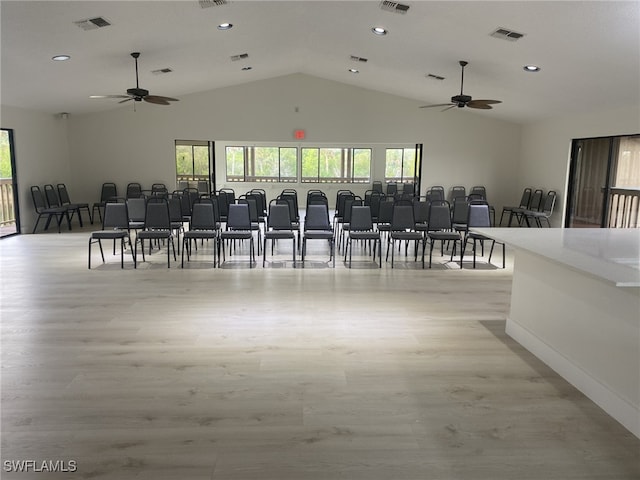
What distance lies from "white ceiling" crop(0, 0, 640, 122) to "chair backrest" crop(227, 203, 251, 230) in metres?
2.68

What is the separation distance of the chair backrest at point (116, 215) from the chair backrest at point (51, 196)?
165 inches

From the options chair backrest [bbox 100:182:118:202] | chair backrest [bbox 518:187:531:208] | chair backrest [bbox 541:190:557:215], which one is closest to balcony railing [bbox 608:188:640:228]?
chair backrest [bbox 541:190:557:215]

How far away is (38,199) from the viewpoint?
32.1 ft

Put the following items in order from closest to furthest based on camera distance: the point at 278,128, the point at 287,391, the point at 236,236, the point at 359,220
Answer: the point at 287,391
the point at 236,236
the point at 359,220
the point at 278,128

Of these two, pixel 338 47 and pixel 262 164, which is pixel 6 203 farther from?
pixel 338 47

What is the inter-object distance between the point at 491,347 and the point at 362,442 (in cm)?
180

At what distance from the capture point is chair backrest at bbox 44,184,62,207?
1003cm

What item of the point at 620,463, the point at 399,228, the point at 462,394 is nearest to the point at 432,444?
the point at 462,394

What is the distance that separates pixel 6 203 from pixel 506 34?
1006 centimetres

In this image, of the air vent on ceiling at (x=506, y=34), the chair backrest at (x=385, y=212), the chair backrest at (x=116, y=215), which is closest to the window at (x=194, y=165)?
the chair backrest at (x=116, y=215)

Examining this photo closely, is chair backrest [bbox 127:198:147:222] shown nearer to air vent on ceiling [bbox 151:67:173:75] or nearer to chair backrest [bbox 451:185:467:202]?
air vent on ceiling [bbox 151:67:173:75]

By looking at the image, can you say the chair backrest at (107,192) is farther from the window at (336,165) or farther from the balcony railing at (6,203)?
the window at (336,165)

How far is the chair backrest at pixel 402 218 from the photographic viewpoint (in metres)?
7.00

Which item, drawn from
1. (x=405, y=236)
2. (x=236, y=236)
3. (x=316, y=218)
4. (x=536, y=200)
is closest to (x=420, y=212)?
(x=405, y=236)
